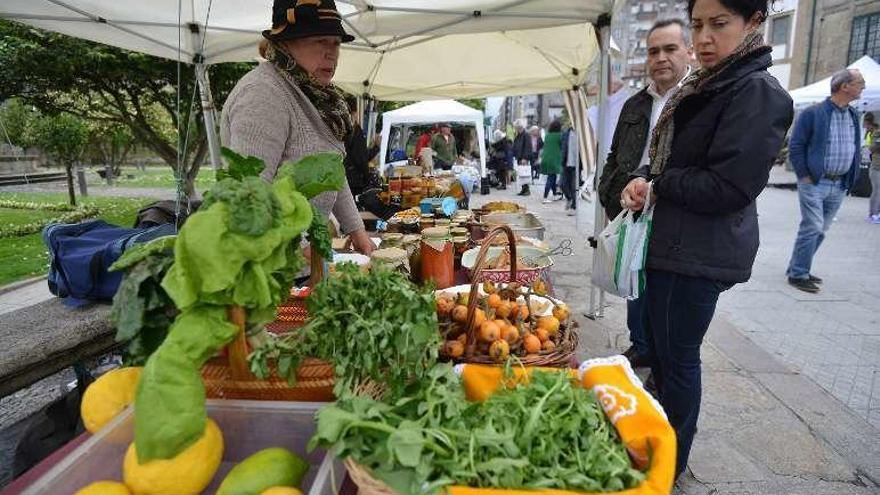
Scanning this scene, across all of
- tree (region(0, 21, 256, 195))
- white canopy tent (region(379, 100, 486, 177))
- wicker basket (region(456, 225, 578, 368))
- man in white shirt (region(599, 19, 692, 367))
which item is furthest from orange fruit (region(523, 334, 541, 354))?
white canopy tent (region(379, 100, 486, 177))

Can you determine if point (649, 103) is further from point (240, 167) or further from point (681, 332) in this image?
point (240, 167)

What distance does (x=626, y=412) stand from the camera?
1.09 m

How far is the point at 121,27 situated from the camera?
386 cm

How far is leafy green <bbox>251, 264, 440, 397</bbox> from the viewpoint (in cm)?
109

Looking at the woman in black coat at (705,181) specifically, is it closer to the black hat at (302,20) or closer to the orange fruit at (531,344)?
the orange fruit at (531,344)

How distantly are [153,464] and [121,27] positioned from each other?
13.5 ft

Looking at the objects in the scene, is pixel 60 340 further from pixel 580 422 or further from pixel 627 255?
pixel 627 255

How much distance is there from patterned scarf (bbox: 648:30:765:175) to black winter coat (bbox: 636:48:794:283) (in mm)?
20

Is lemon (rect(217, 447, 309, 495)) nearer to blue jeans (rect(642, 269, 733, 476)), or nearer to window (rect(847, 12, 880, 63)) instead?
blue jeans (rect(642, 269, 733, 476))

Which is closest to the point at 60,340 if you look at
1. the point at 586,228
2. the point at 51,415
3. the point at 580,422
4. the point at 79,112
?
the point at 51,415

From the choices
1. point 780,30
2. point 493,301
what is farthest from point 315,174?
point 780,30

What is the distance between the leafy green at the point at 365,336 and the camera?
1088 millimetres

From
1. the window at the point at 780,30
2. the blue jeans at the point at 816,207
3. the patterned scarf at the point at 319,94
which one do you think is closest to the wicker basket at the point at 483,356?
the patterned scarf at the point at 319,94

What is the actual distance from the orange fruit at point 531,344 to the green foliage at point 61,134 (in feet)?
44.1
